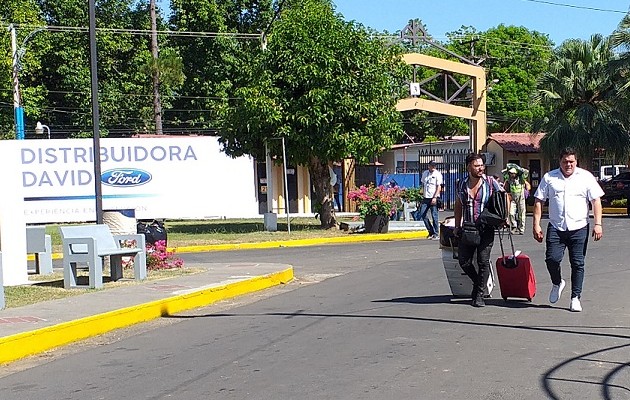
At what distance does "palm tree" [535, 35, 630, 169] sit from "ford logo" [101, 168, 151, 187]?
52.6ft

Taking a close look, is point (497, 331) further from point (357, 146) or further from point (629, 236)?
point (357, 146)

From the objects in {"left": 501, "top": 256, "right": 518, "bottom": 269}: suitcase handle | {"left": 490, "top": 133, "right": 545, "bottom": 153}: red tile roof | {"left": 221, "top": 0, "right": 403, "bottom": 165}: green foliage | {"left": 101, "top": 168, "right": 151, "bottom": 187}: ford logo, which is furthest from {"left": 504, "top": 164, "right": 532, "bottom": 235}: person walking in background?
{"left": 490, "top": 133, "right": 545, "bottom": 153}: red tile roof

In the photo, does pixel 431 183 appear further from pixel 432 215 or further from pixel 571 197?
pixel 571 197

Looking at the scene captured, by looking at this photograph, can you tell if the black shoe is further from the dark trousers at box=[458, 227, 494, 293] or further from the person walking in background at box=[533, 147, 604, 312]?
the person walking in background at box=[533, 147, 604, 312]

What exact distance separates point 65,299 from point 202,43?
3698cm

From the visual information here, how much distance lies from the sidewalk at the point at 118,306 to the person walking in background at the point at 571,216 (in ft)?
15.6

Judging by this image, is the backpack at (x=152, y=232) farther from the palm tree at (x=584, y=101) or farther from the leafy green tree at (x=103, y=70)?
the leafy green tree at (x=103, y=70)

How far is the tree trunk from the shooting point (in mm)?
26453

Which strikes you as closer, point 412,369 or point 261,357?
point 412,369

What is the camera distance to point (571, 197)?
996 centimetres

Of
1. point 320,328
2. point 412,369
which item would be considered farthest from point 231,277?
point 412,369

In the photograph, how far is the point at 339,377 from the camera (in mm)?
7035

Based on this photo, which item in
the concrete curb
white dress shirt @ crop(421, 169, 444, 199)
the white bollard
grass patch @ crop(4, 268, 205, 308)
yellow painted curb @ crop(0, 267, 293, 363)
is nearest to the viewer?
yellow painted curb @ crop(0, 267, 293, 363)

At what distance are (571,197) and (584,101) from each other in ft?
92.7
